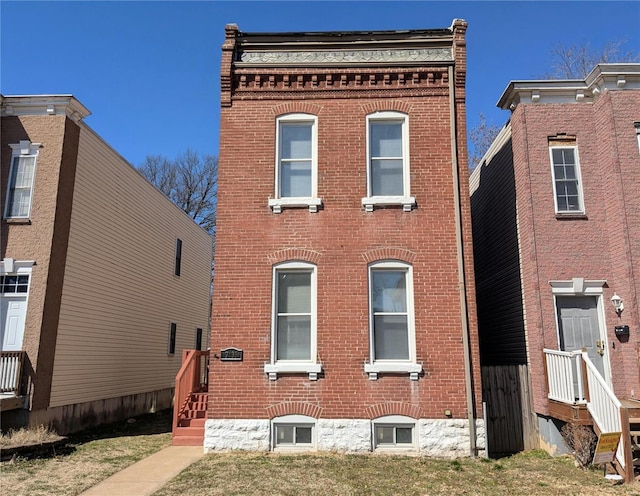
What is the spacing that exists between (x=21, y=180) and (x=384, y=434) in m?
10.2

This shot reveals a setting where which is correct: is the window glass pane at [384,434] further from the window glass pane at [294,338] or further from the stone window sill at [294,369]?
the window glass pane at [294,338]

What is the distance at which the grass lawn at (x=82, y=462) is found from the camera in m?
7.69

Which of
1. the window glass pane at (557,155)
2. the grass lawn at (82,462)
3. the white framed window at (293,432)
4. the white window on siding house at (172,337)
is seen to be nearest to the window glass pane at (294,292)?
the white framed window at (293,432)

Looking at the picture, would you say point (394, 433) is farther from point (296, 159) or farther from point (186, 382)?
point (296, 159)

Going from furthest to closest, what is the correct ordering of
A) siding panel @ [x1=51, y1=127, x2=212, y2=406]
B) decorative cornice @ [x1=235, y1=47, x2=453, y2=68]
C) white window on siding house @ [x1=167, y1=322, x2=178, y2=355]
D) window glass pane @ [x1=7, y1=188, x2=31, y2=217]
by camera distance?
1. white window on siding house @ [x1=167, y1=322, x2=178, y2=355]
2. siding panel @ [x1=51, y1=127, x2=212, y2=406]
3. window glass pane @ [x1=7, y1=188, x2=31, y2=217]
4. decorative cornice @ [x1=235, y1=47, x2=453, y2=68]

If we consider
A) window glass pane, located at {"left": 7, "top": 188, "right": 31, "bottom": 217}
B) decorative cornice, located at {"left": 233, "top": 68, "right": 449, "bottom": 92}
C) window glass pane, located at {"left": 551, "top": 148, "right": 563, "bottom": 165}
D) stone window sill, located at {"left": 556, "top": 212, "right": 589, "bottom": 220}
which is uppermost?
decorative cornice, located at {"left": 233, "top": 68, "right": 449, "bottom": 92}

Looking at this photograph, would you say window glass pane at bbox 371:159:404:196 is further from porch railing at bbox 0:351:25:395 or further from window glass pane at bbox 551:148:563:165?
porch railing at bbox 0:351:25:395

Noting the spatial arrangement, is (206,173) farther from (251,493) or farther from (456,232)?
(251,493)

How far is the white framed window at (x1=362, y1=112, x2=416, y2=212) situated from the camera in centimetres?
1080

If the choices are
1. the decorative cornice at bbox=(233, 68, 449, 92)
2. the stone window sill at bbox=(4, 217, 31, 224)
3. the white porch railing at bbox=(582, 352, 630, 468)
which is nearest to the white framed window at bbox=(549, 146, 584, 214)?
the decorative cornice at bbox=(233, 68, 449, 92)

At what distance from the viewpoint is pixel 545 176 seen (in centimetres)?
1116

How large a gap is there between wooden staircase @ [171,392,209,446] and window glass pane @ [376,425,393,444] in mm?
3686

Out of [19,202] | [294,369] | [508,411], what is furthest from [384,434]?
[19,202]

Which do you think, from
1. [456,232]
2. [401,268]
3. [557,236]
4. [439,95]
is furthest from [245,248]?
→ [557,236]
